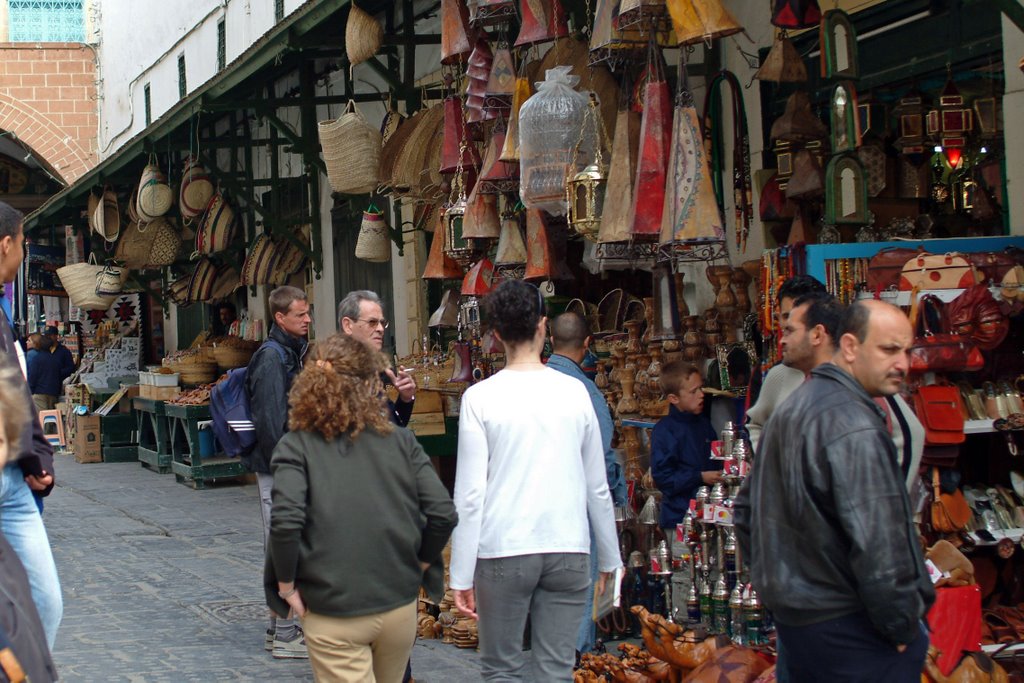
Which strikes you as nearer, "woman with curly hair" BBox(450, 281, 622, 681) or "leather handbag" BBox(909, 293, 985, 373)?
"woman with curly hair" BBox(450, 281, 622, 681)

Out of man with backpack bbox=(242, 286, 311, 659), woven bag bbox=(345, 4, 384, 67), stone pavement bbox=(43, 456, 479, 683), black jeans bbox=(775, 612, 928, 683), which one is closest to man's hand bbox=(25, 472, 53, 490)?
man with backpack bbox=(242, 286, 311, 659)

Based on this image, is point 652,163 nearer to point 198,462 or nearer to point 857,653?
point 857,653

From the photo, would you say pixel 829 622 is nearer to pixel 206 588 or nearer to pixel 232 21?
pixel 206 588

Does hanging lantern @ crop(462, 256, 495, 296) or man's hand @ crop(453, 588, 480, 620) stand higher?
hanging lantern @ crop(462, 256, 495, 296)

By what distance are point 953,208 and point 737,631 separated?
2.46 meters

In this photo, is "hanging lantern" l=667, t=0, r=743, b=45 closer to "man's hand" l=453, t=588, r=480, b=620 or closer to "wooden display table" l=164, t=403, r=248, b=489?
"man's hand" l=453, t=588, r=480, b=620

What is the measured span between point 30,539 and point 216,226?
36.8 feet

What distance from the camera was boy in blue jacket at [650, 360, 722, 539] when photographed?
613 cm

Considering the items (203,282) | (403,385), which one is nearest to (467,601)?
(403,385)

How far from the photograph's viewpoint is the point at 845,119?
19.5 feet

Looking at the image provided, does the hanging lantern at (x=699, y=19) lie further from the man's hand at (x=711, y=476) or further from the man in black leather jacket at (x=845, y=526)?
the man in black leather jacket at (x=845, y=526)

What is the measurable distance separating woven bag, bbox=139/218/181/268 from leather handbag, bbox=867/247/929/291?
41.1 ft

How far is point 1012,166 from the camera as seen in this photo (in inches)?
239

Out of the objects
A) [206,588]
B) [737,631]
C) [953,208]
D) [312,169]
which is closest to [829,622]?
[737,631]
